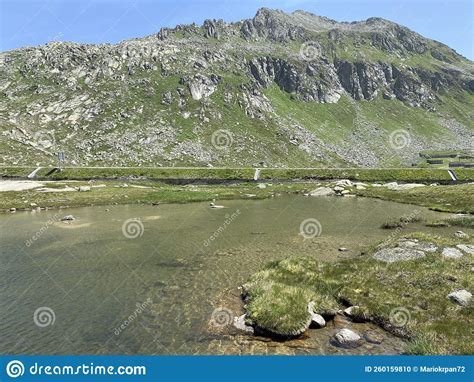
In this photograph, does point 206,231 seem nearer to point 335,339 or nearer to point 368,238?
point 368,238

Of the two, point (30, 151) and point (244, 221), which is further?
point (30, 151)

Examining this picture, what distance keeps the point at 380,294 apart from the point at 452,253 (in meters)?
10.9

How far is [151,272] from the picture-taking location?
33.2 meters

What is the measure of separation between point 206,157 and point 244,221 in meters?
112

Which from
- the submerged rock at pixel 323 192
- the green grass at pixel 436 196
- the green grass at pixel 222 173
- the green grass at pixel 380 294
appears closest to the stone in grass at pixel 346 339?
the green grass at pixel 380 294

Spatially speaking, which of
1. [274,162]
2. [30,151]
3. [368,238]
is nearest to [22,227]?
[368,238]

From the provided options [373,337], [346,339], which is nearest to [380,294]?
[373,337]

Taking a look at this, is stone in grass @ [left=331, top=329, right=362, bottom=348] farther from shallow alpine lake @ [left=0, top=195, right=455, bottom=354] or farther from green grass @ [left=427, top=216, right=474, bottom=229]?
green grass @ [left=427, top=216, right=474, bottom=229]

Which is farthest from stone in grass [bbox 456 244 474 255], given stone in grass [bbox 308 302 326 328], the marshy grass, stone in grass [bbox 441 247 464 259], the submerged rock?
the submerged rock

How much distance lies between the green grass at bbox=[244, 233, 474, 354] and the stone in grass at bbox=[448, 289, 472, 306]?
A: 39 centimetres

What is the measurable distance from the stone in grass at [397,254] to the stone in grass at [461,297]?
699 cm

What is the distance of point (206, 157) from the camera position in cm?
→ 16812

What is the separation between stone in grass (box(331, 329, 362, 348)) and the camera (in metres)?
19.9

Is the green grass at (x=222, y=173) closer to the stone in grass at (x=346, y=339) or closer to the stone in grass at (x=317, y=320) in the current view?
the stone in grass at (x=317, y=320)
